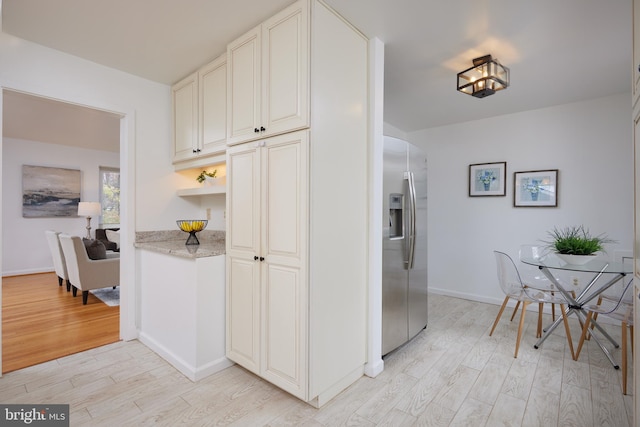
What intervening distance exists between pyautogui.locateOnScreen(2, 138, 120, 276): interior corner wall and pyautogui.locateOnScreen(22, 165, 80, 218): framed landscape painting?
3.0 inches

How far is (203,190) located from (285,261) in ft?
4.60

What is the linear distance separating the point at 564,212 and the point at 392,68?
2.68 m

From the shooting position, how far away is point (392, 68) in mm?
2719

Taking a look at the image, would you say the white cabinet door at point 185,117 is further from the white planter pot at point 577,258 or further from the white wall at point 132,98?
the white planter pot at point 577,258

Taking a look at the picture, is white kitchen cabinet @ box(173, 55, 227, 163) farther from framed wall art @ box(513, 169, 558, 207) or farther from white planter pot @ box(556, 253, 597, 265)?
framed wall art @ box(513, 169, 558, 207)

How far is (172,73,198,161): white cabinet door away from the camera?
2.84 metres

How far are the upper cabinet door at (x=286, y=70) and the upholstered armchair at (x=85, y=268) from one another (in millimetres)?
3353

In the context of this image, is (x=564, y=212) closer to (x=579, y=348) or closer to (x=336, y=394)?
(x=579, y=348)

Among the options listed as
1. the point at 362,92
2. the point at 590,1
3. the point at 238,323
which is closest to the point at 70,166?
the point at 238,323

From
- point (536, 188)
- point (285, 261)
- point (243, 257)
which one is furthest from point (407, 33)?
point (536, 188)

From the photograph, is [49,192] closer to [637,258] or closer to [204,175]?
[204,175]

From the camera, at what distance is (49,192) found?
5879 mm

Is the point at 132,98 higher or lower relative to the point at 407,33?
lower

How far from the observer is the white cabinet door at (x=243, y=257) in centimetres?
212
